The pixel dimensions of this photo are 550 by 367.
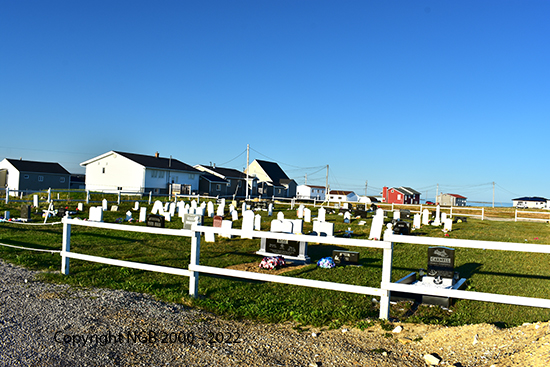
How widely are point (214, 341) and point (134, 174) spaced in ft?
154

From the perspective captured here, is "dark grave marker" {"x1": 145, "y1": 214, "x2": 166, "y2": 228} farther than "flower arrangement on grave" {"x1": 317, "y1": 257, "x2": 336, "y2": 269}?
Yes

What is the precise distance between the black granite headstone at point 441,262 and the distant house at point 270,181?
61839 mm

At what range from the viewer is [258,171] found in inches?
2928

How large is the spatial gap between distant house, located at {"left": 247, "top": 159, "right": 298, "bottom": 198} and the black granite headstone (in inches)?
2435

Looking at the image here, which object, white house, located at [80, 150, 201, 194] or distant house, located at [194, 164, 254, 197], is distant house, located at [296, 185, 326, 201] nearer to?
distant house, located at [194, 164, 254, 197]

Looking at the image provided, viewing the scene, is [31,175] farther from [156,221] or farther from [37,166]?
[156,221]

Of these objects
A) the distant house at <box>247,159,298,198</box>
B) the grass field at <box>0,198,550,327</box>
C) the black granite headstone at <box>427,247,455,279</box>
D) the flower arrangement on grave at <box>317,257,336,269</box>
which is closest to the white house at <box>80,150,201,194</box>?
the distant house at <box>247,159,298,198</box>

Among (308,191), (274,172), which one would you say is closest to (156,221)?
(274,172)

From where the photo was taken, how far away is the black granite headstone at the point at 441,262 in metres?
8.20

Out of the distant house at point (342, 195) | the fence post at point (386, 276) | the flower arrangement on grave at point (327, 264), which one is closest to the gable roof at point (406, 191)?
the distant house at point (342, 195)

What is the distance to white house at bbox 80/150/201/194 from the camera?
4862cm

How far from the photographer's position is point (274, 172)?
77188 mm

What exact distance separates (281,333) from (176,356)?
1.33m

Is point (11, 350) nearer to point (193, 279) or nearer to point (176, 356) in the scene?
point (176, 356)
